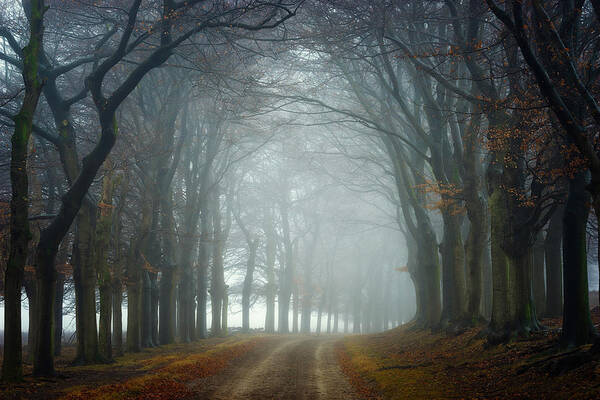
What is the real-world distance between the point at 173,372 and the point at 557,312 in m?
13.5

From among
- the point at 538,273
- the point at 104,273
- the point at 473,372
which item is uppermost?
the point at 104,273

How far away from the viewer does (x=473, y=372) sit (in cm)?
1191

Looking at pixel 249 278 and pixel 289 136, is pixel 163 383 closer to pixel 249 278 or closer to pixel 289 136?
pixel 289 136

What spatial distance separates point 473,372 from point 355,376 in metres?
3.24

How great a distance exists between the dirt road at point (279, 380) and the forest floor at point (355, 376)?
0.02 metres

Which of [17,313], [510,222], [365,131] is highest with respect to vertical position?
[365,131]

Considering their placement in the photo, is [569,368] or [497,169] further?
[497,169]

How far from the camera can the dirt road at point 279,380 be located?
11062mm

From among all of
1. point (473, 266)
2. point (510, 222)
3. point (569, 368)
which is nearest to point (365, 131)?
point (473, 266)

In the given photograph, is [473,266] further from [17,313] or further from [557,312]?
[17,313]

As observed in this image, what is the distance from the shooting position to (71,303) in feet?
93.5

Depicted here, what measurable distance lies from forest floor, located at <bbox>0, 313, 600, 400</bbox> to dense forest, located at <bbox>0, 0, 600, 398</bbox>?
30cm

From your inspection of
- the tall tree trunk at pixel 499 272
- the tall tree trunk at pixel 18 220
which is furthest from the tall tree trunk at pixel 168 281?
the tall tree trunk at pixel 499 272

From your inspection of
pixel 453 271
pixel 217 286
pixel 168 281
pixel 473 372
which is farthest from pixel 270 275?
pixel 473 372
